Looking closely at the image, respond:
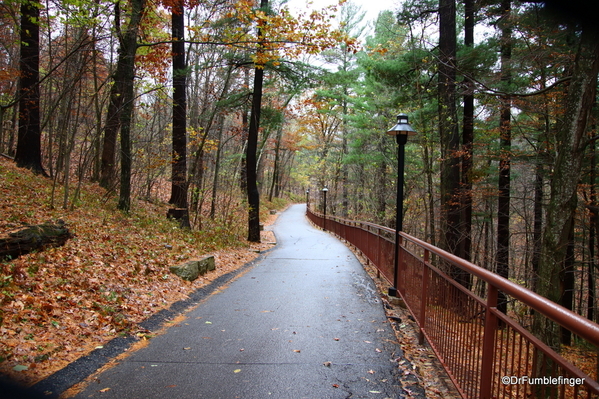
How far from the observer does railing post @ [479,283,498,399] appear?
2.38 m

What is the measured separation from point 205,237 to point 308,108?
23.9 metres

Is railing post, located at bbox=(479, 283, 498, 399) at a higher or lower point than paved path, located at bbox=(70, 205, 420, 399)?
higher

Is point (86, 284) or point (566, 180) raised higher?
point (566, 180)

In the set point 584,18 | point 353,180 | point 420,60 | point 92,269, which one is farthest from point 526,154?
point 353,180

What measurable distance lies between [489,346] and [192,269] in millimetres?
6040

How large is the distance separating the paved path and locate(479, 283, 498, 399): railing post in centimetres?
88

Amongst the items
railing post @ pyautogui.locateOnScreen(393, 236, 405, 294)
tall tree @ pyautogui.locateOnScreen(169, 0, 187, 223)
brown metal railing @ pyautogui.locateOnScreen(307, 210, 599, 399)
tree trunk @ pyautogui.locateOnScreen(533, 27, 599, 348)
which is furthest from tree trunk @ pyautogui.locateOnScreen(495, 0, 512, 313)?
tall tree @ pyautogui.locateOnScreen(169, 0, 187, 223)

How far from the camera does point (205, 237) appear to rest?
38.9 feet

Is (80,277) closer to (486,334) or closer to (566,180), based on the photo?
(486,334)

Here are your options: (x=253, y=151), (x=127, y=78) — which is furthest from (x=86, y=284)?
(x=253, y=151)

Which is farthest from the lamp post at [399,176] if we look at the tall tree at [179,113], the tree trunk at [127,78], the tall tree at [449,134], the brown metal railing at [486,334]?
the tall tree at [179,113]

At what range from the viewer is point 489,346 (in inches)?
94.7

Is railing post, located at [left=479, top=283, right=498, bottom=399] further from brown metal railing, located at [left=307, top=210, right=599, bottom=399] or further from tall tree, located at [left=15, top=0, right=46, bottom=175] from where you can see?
tall tree, located at [left=15, top=0, right=46, bottom=175]

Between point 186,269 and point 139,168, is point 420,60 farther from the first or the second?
point 139,168
